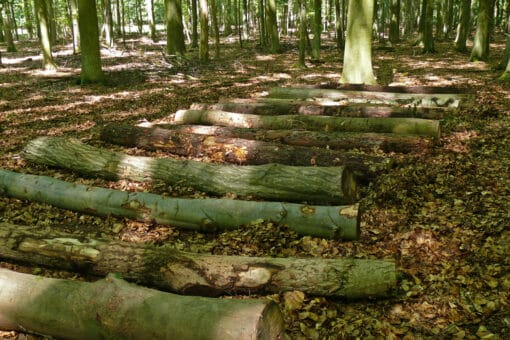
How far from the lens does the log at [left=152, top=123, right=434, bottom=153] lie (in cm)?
682

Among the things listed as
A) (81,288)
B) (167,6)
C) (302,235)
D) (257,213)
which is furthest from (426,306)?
(167,6)

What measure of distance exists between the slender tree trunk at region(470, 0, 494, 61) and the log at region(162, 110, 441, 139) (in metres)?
11.4

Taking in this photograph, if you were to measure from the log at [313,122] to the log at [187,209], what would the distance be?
141 inches

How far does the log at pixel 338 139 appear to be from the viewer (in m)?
6.82

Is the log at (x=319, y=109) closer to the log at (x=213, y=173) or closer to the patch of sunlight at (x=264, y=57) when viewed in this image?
the log at (x=213, y=173)

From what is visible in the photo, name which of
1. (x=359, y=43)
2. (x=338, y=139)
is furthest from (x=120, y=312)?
(x=359, y=43)

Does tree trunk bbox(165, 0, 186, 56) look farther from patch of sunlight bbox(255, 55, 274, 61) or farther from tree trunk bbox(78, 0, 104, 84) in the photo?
tree trunk bbox(78, 0, 104, 84)

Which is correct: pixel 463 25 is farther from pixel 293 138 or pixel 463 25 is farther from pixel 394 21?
pixel 293 138

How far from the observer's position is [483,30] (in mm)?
15773

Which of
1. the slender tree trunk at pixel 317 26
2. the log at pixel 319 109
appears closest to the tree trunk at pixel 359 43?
the log at pixel 319 109

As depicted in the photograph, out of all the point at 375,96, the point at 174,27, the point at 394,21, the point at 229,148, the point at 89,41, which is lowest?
the point at 229,148

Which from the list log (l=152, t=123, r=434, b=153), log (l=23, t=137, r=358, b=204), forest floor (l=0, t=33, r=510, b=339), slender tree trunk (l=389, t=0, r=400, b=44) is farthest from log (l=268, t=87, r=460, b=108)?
slender tree trunk (l=389, t=0, r=400, b=44)

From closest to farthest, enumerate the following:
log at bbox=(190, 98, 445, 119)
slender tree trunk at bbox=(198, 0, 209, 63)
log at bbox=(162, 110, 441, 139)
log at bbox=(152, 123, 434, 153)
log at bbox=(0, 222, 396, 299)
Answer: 1. log at bbox=(0, 222, 396, 299)
2. log at bbox=(152, 123, 434, 153)
3. log at bbox=(162, 110, 441, 139)
4. log at bbox=(190, 98, 445, 119)
5. slender tree trunk at bbox=(198, 0, 209, 63)

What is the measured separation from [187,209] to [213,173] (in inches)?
38.8
